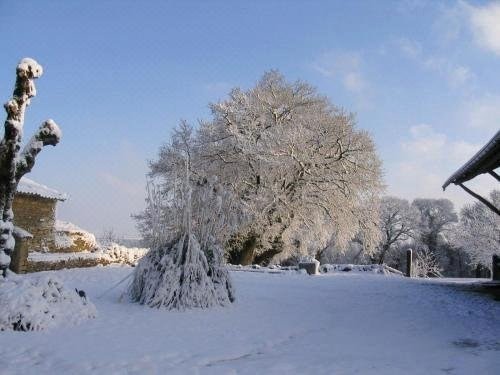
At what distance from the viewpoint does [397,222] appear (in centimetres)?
4325

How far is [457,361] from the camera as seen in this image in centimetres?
406

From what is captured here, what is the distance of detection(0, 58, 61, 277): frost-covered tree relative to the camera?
650 centimetres

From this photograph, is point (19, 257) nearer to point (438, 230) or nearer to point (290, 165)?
point (290, 165)

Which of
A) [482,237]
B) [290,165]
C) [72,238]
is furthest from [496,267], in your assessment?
[482,237]

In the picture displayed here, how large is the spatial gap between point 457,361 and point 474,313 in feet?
11.3

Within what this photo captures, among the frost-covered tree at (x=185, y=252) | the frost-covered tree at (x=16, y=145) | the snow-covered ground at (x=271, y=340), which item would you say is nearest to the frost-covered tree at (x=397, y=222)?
the snow-covered ground at (x=271, y=340)

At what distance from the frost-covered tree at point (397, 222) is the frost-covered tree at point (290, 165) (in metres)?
23.1

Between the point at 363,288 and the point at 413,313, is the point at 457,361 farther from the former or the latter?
the point at 363,288

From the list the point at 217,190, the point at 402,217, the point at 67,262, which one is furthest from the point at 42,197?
the point at 402,217

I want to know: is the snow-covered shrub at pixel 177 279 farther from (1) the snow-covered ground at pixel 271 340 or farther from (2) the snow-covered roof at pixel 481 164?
(2) the snow-covered roof at pixel 481 164

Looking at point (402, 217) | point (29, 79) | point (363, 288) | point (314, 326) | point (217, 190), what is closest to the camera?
point (314, 326)

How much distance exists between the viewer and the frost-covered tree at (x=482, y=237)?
28.9 m

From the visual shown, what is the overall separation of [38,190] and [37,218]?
113cm

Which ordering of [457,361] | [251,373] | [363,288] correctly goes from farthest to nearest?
[363,288] < [457,361] < [251,373]
